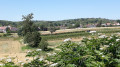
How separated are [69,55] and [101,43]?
5.32 feet

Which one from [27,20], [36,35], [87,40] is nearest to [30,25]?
[27,20]

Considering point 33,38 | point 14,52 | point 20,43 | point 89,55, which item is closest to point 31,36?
point 33,38

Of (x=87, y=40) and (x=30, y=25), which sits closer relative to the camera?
(x=87, y=40)

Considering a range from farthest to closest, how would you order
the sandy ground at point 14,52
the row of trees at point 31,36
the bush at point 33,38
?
the bush at point 33,38 < the row of trees at point 31,36 < the sandy ground at point 14,52

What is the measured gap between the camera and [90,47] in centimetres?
503

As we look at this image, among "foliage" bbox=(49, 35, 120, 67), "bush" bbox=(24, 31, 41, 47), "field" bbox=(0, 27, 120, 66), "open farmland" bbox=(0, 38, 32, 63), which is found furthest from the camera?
"bush" bbox=(24, 31, 41, 47)

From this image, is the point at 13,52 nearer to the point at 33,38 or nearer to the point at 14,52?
the point at 14,52

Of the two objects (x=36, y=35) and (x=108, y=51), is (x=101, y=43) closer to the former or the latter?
(x=108, y=51)

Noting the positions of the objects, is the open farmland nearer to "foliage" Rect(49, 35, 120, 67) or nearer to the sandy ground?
the sandy ground

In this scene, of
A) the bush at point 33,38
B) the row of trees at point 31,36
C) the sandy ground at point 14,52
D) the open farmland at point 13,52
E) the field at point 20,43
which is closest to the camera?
the sandy ground at point 14,52

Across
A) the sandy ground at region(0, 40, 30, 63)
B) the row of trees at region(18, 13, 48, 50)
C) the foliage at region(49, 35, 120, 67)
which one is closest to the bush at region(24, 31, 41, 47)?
the row of trees at region(18, 13, 48, 50)

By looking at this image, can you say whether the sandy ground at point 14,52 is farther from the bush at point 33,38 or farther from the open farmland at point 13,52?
the bush at point 33,38

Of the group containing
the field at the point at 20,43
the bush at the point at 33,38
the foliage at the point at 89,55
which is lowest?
the field at the point at 20,43

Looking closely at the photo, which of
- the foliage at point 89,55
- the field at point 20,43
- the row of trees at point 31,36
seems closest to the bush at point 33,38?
the row of trees at point 31,36
